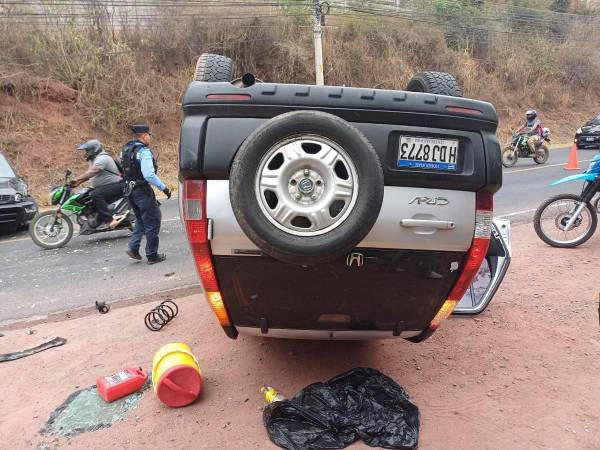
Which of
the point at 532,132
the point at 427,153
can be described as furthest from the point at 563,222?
the point at 532,132

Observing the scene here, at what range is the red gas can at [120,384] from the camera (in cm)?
299

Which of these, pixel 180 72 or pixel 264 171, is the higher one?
pixel 264 171

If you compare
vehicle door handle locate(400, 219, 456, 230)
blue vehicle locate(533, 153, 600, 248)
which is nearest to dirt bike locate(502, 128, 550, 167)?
blue vehicle locate(533, 153, 600, 248)

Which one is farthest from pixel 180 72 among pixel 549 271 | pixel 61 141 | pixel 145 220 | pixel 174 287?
pixel 549 271

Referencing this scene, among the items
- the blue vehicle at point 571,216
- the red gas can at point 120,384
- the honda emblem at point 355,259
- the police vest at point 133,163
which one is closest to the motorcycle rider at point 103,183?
the police vest at point 133,163

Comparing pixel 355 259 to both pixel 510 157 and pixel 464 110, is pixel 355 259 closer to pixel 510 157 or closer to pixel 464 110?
pixel 464 110

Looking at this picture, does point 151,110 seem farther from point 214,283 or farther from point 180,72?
point 214,283

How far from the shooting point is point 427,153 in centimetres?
246

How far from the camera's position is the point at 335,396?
2820 mm

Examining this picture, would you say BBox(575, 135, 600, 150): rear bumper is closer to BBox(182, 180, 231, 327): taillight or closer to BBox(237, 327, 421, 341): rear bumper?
BBox(237, 327, 421, 341): rear bumper

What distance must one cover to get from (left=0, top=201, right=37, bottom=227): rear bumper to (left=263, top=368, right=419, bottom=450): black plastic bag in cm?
726

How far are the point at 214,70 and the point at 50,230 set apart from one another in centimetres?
558

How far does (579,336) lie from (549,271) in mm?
1612

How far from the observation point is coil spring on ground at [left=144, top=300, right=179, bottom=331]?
405 centimetres
